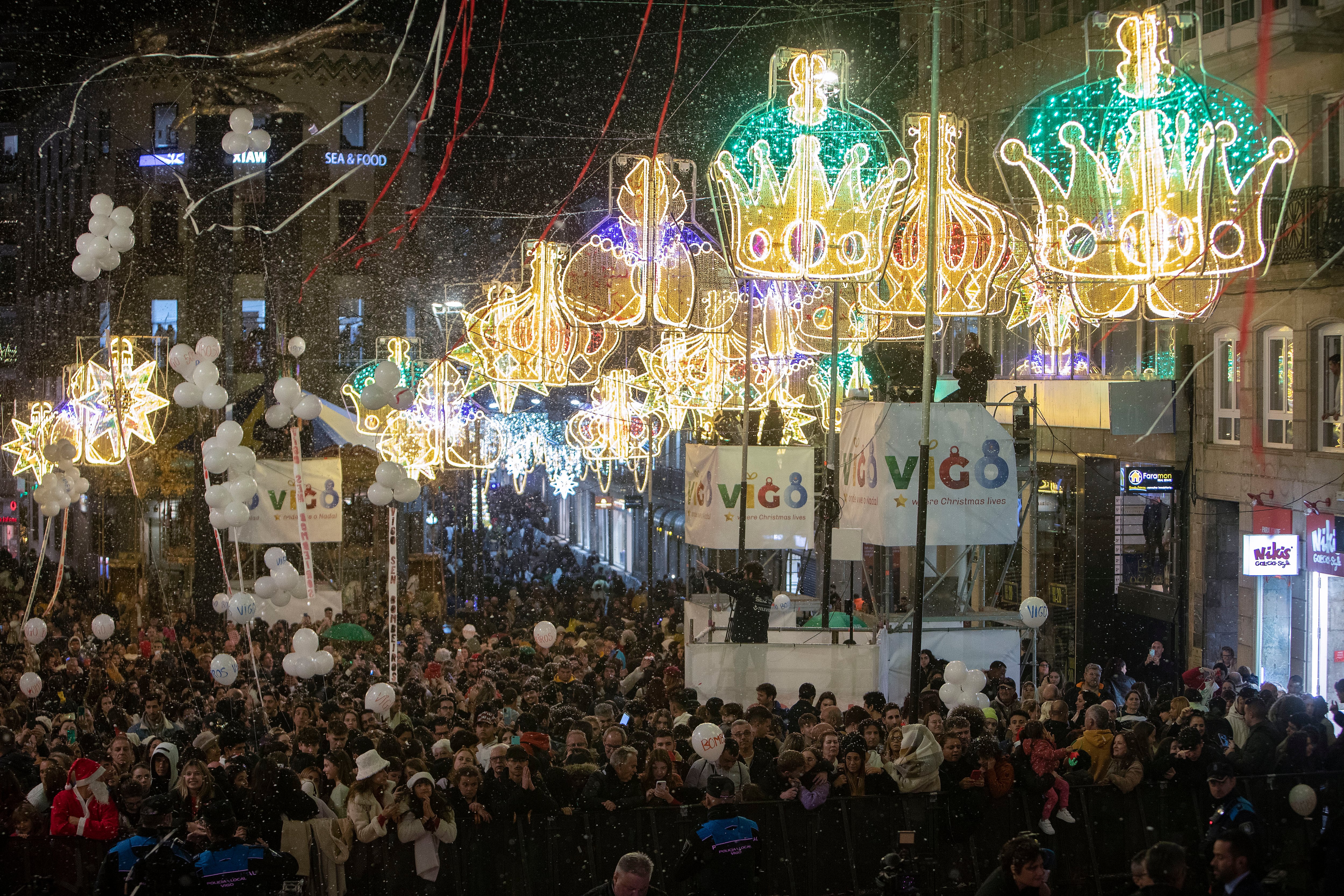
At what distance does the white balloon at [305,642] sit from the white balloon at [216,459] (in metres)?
1.77

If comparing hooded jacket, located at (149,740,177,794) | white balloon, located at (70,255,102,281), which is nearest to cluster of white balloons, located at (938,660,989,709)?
hooded jacket, located at (149,740,177,794)

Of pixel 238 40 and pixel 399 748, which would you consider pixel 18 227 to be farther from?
pixel 399 748

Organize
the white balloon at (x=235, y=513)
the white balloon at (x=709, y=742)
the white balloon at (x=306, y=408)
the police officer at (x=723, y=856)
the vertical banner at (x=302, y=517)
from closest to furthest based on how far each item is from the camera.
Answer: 1. the police officer at (x=723, y=856)
2. the white balloon at (x=709, y=742)
3. the vertical banner at (x=302, y=517)
4. the white balloon at (x=235, y=513)
5. the white balloon at (x=306, y=408)

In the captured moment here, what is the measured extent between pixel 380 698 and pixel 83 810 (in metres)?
3.30

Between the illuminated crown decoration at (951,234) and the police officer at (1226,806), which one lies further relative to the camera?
the illuminated crown decoration at (951,234)

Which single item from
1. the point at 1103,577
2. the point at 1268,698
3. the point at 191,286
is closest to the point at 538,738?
the point at 1268,698

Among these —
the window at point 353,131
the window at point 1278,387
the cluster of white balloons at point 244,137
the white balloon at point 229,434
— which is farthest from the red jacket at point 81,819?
the window at point 353,131

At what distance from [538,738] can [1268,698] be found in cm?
607

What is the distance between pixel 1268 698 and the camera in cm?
1091

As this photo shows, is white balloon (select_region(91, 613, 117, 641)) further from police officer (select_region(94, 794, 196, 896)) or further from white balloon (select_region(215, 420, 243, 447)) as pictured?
police officer (select_region(94, 794, 196, 896))

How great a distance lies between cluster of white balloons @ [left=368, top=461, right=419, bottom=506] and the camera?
553 inches

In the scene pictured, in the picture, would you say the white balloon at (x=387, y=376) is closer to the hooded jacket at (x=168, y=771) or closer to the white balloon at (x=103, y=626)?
the hooded jacket at (x=168, y=771)

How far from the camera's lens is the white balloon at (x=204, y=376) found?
12.6 meters

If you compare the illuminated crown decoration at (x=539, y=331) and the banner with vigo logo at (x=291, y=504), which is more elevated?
the illuminated crown decoration at (x=539, y=331)
